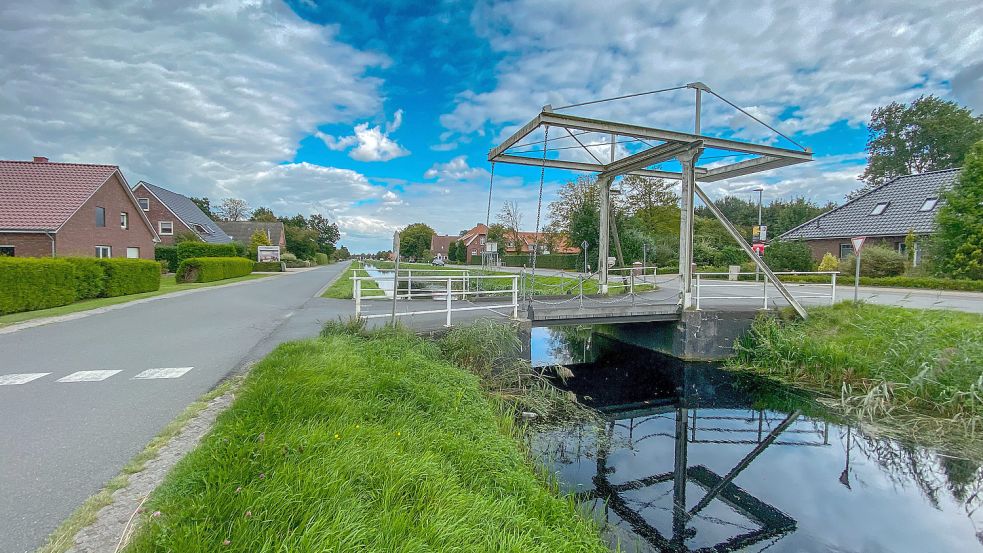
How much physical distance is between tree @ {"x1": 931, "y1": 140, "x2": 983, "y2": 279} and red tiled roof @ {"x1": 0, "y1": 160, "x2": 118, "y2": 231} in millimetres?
43674

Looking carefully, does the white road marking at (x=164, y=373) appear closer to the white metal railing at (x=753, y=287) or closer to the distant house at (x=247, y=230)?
the white metal railing at (x=753, y=287)

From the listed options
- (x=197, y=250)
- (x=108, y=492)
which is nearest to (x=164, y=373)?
(x=108, y=492)

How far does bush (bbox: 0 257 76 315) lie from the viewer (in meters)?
13.6

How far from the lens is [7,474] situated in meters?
3.78

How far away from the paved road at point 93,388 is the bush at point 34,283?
3165 mm

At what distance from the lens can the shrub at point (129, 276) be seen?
1862 centimetres

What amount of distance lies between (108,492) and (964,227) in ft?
97.6

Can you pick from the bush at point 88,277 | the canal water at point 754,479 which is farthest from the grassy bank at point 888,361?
the bush at point 88,277

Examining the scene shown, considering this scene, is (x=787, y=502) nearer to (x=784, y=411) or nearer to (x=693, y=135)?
(x=784, y=411)

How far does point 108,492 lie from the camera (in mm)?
3441

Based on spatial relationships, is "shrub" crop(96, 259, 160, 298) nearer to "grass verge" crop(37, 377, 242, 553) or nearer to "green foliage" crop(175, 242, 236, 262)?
"green foliage" crop(175, 242, 236, 262)

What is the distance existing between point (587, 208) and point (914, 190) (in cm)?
2052

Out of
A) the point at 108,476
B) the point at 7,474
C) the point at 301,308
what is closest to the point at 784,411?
the point at 108,476

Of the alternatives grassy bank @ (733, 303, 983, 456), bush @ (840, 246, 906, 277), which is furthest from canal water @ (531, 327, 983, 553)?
bush @ (840, 246, 906, 277)
